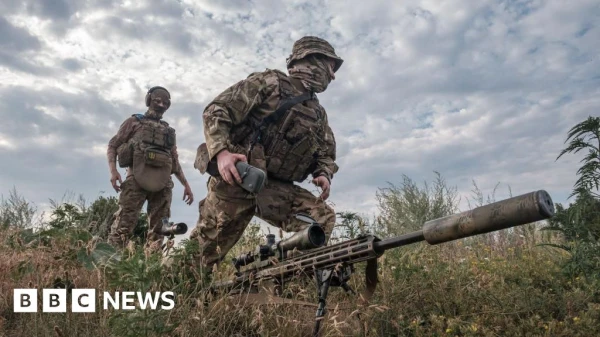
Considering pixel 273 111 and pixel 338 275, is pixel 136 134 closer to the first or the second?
pixel 273 111

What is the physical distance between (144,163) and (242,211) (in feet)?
14.8

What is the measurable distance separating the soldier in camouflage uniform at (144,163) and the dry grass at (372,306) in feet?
10.9

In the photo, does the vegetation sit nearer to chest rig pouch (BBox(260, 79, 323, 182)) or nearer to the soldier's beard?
chest rig pouch (BBox(260, 79, 323, 182))

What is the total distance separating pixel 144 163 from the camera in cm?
796

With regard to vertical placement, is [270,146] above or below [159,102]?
below

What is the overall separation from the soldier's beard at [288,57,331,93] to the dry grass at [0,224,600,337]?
5.65ft

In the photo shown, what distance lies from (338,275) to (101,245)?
2.42 m

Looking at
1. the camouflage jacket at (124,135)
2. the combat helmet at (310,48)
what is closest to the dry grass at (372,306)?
the combat helmet at (310,48)

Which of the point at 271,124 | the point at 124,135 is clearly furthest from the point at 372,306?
the point at 124,135

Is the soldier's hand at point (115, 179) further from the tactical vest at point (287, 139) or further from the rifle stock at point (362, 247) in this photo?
the rifle stock at point (362, 247)

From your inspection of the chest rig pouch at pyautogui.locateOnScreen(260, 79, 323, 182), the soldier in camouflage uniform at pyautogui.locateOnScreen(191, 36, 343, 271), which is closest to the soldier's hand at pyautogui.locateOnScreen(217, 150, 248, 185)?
the soldier in camouflage uniform at pyautogui.locateOnScreen(191, 36, 343, 271)

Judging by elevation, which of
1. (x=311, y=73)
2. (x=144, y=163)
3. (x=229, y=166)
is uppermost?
(x=144, y=163)

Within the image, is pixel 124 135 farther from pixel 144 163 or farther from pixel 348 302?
pixel 348 302

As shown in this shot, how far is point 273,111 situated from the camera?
411 centimetres
